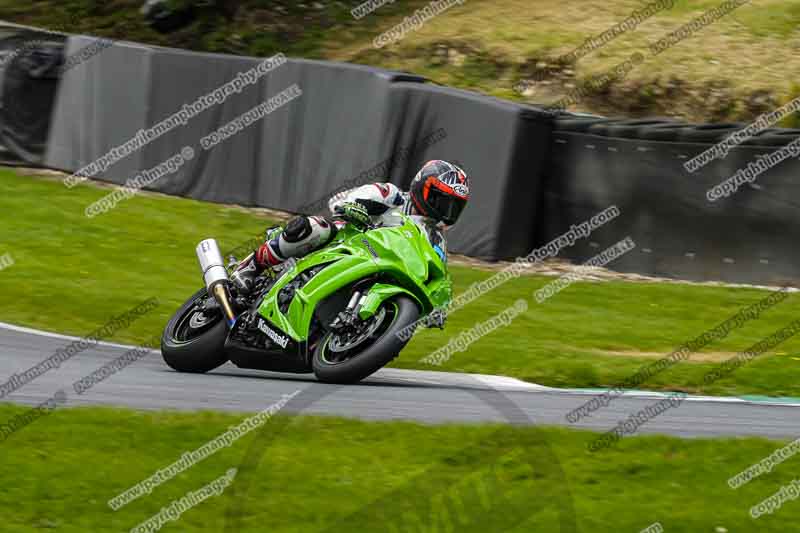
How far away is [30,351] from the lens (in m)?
A: 11.0

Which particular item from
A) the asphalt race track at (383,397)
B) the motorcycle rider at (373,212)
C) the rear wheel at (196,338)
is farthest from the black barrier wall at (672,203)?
the rear wheel at (196,338)

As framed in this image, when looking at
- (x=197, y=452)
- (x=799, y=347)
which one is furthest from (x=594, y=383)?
(x=197, y=452)

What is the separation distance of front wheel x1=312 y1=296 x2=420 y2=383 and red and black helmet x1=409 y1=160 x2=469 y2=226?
32.9 inches

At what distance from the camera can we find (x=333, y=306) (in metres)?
9.77

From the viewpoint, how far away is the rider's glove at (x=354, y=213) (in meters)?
9.97

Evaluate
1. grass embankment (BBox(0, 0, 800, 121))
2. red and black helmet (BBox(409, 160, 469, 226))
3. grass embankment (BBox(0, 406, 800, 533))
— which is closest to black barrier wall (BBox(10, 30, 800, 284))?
red and black helmet (BBox(409, 160, 469, 226))

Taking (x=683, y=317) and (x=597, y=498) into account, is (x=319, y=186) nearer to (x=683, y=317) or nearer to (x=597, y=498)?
(x=683, y=317)

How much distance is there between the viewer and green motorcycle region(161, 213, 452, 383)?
9.36 m

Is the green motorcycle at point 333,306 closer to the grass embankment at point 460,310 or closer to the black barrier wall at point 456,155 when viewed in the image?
the grass embankment at point 460,310

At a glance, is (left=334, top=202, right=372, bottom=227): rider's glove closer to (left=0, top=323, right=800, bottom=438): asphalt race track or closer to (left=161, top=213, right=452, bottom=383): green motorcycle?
(left=161, top=213, right=452, bottom=383): green motorcycle

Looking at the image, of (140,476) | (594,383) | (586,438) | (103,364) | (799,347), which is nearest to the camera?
(140,476)

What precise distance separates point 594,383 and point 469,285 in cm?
506

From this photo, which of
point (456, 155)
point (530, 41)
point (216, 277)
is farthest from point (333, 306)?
point (530, 41)

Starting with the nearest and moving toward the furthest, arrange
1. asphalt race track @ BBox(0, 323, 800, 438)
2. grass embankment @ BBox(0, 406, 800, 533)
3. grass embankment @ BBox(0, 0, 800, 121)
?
grass embankment @ BBox(0, 406, 800, 533), asphalt race track @ BBox(0, 323, 800, 438), grass embankment @ BBox(0, 0, 800, 121)
